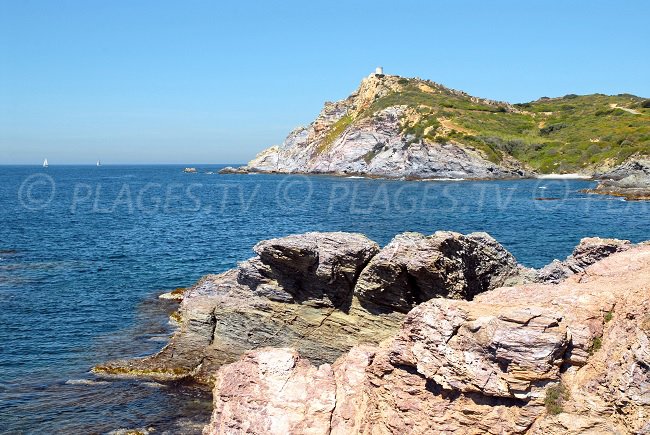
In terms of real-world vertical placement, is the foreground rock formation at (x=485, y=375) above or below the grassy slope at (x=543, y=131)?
below

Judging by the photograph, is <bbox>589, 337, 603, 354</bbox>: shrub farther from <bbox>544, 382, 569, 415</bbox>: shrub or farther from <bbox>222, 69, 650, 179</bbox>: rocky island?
<bbox>222, 69, 650, 179</bbox>: rocky island

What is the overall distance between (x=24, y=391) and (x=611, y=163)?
457 ft

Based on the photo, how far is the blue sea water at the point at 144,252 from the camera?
78.0 feet

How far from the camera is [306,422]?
15.7m

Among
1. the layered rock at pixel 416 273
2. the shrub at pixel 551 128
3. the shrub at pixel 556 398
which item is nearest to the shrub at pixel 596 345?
the shrub at pixel 556 398

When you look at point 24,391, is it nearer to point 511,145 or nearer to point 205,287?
point 205,287

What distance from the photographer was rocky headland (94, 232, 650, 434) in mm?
12961

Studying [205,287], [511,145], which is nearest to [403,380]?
[205,287]

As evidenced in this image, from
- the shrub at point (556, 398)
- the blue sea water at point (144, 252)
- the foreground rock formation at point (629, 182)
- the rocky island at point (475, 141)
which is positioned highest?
the rocky island at point (475, 141)

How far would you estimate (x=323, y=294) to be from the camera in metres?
24.5

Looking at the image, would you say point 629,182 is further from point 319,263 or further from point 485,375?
point 485,375

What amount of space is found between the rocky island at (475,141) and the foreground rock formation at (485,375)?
129 metres

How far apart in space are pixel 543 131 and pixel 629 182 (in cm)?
6851

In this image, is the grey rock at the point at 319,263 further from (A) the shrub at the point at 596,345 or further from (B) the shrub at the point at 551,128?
(B) the shrub at the point at 551,128
